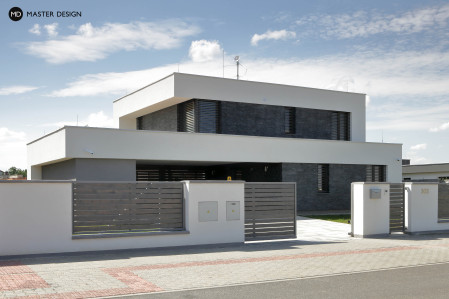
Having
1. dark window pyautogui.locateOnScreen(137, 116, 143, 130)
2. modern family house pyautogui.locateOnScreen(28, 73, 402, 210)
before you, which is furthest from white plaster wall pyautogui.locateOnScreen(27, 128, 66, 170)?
dark window pyautogui.locateOnScreen(137, 116, 143, 130)

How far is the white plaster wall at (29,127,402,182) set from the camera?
22656 mm

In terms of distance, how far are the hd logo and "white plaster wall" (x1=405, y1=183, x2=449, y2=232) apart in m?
14.0

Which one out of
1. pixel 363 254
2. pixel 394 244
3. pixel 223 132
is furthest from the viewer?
pixel 223 132

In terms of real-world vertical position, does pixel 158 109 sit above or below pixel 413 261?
above

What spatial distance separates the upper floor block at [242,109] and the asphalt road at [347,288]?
60.1 ft

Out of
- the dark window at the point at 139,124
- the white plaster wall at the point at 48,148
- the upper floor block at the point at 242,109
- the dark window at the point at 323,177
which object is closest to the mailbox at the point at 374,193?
the upper floor block at the point at 242,109

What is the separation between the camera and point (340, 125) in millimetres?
33344

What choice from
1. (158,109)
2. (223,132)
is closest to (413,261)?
(223,132)

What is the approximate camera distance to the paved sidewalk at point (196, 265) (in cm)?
863

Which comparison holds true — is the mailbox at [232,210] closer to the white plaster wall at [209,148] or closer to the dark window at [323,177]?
the white plaster wall at [209,148]

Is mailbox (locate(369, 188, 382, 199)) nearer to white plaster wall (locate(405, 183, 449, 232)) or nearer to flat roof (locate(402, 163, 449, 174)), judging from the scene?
white plaster wall (locate(405, 183, 449, 232))

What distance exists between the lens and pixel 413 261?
11.8m

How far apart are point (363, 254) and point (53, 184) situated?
7802 millimetres

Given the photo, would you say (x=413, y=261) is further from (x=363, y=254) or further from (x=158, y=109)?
(x=158, y=109)
